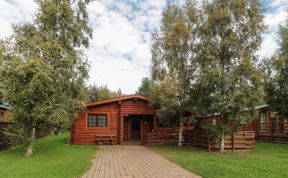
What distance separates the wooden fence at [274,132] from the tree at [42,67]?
1639 cm

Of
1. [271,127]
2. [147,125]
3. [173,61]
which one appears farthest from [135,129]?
[271,127]

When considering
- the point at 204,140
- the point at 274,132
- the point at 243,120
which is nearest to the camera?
the point at 243,120

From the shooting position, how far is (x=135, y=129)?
23359mm

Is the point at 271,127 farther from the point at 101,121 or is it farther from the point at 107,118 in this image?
the point at 101,121

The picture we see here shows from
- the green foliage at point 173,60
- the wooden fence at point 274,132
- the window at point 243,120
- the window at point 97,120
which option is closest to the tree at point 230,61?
the window at point 243,120

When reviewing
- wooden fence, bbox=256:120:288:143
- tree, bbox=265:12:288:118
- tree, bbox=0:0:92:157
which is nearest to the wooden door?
tree, bbox=0:0:92:157

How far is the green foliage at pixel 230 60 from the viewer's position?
565 inches

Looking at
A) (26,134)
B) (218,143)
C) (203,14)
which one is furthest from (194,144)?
(26,134)

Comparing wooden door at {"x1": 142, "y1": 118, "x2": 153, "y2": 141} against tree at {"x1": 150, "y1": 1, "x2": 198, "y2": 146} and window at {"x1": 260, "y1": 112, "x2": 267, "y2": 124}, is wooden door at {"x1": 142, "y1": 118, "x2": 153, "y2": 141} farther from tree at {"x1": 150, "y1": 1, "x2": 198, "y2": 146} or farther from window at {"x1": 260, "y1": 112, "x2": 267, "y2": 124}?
window at {"x1": 260, "y1": 112, "x2": 267, "y2": 124}

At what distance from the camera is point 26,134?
45.0 feet

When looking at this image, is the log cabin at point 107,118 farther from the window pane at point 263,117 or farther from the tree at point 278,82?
the window pane at point 263,117

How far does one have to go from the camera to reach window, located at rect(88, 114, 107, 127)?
20359 mm

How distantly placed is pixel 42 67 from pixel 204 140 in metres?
10.2

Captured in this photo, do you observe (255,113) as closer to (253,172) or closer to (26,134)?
(253,172)
